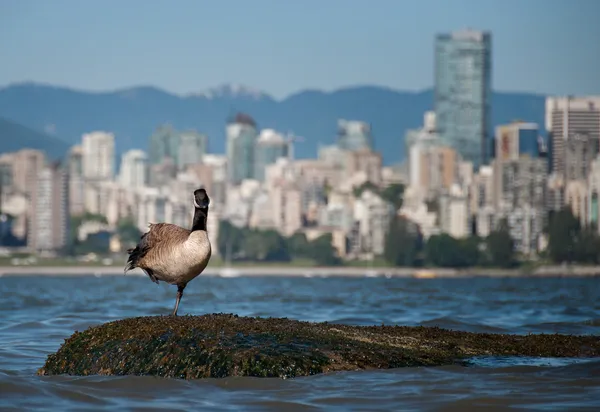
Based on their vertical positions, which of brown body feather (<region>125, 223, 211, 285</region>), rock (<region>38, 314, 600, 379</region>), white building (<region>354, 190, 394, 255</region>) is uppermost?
white building (<region>354, 190, 394, 255</region>)

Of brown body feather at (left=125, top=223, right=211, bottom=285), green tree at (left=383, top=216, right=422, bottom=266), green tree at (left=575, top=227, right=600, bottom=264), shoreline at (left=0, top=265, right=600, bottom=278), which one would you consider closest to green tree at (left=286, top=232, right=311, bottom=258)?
shoreline at (left=0, top=265, right=600, bottom=278)

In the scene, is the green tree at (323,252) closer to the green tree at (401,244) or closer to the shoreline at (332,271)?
the shoreline at (332,271)

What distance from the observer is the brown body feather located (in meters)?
13.8

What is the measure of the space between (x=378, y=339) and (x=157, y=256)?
98.8 inches

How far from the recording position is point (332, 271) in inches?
6378

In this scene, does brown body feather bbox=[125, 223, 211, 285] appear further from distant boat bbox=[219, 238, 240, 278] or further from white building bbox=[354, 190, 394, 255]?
white building bbox=[354, 190, 394, 255]

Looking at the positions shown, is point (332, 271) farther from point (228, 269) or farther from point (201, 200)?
point (201, 200)

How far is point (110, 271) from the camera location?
158m

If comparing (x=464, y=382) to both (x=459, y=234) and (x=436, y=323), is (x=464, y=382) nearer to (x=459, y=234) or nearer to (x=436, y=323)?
(x=436, y=323)

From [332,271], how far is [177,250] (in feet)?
487

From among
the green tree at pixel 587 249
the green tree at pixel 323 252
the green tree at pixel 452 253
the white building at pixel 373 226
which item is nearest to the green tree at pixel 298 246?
the green tree at pixel 323 252

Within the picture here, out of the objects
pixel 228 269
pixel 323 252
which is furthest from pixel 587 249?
pixel 228 269

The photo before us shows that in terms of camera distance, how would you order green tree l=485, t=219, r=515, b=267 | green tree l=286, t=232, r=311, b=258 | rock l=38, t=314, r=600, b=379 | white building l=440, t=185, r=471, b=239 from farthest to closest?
white building l=440, t=185, r=471, b=239 < green tree l=286, t=232, r=311, b=258 < green tree l=485, t=219, r=515, b=267 < rock l=38, t=314, r=600, b=379

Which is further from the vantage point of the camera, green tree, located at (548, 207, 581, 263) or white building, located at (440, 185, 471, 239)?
white building, located at (440, 185, 471, 239)
